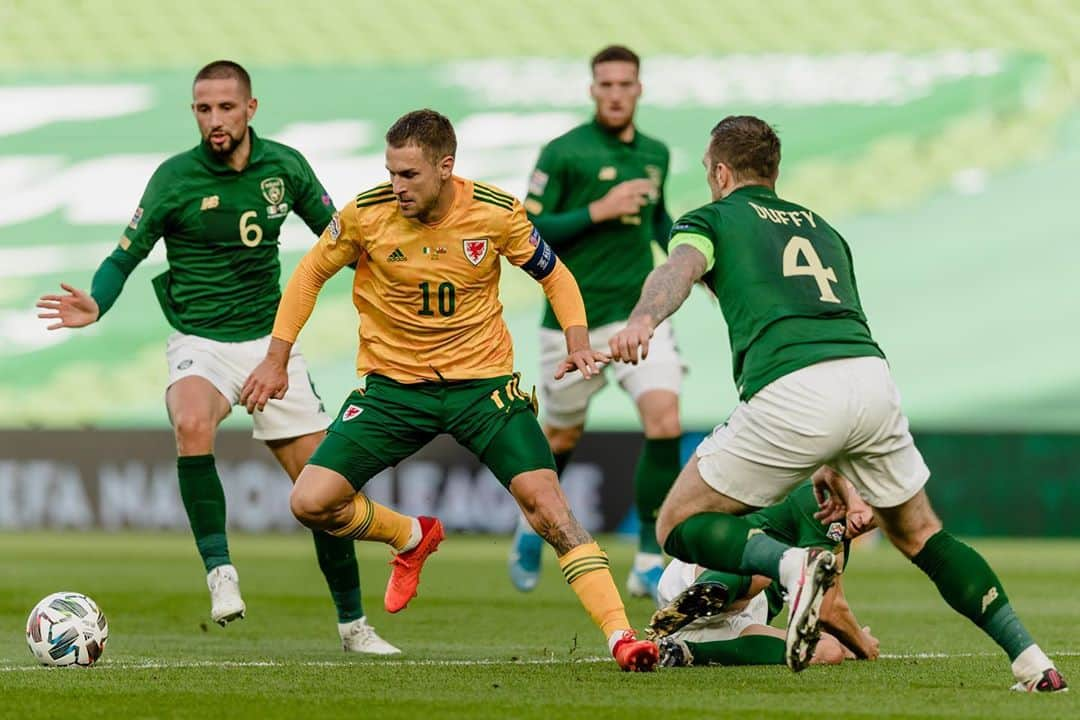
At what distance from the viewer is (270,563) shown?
45.0 feet

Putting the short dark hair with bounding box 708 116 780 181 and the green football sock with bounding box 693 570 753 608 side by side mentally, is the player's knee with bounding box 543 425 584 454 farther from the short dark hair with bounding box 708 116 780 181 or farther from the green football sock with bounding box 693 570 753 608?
the short dark hair with bounding box 708 116 780 181

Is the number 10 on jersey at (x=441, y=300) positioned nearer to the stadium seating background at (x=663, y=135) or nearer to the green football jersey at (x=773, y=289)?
the green football jersey at (x=773, y=289)

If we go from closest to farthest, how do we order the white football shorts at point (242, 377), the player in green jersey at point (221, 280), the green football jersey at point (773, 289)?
1. the green football jersey at point (773, 289)
2. the player in green jersey at point (221, 280)
3. the white football shorts at point (242, 377)

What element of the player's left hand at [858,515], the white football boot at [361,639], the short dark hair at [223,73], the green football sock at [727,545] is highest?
the short dark hair at [223,73]

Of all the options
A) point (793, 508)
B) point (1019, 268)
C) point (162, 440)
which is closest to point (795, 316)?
point (793, 508)

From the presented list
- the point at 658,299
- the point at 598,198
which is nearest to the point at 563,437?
the point at 598,198

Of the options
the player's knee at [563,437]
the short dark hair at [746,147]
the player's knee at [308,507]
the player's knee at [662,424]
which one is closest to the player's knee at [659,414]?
the player's knee at [662,424]

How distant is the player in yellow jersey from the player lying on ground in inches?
22.6

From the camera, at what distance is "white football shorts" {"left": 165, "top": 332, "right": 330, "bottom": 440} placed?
778 cm

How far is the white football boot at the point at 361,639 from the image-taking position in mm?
7312

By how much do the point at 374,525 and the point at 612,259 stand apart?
3.65 m

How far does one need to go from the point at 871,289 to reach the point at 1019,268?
1497mm

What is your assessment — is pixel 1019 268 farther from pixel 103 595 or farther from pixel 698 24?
pixel 103 595

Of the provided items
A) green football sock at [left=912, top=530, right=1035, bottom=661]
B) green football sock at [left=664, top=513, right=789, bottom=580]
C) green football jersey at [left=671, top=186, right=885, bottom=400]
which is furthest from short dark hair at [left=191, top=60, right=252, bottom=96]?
green football sock at [left=912, top=530, right=1035, bottom=661]
